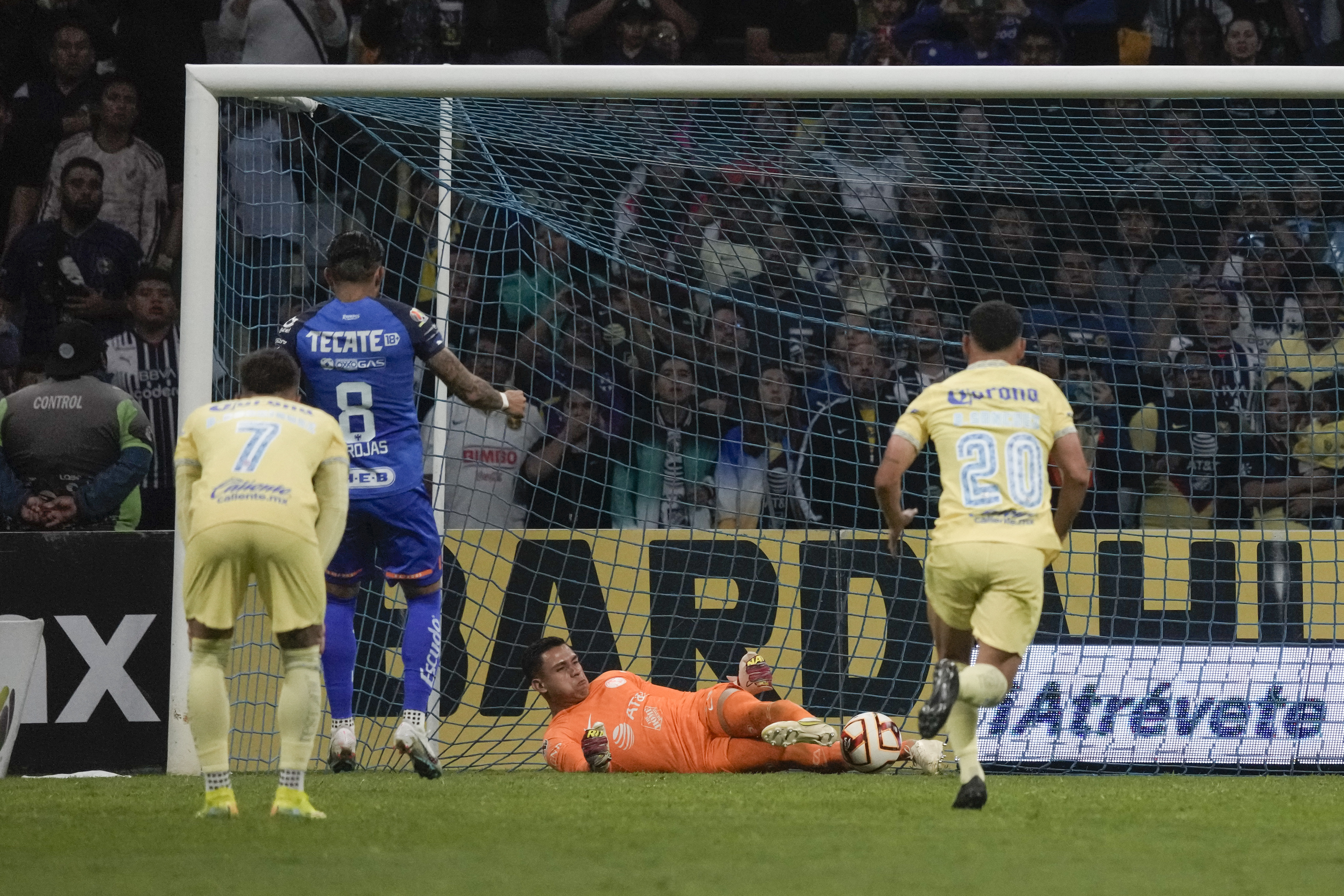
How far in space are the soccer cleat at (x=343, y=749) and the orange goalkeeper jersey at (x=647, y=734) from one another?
3.06 ft

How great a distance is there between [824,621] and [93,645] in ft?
10.7

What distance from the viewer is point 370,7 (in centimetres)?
1087

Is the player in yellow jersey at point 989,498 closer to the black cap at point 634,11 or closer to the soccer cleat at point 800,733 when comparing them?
the soccer cleat at point 800,733

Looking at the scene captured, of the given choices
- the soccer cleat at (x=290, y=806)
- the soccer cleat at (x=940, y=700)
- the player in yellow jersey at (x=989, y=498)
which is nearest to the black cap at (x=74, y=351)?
the soccer cleat at (x=290, y=806)

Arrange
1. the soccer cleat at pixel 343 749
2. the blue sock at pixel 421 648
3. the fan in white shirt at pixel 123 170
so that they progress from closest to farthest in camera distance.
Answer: the blue sock at pixel 421 648, the soccer cleat at pixel 343 749, the fan in white shirt at pixel 123 170

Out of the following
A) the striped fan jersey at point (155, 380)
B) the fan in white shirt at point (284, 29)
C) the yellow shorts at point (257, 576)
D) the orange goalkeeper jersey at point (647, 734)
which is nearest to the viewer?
the yellow shorts at point (257, 576)

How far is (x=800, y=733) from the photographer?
6.82 metres

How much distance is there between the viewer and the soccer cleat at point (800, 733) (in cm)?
681

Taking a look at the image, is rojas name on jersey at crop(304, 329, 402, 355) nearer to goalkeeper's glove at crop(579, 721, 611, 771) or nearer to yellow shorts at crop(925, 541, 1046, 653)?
goalkeeper's glove at crop(579, 721, 611, 771)

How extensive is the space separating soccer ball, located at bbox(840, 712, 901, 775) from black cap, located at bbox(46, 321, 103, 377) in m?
3.95

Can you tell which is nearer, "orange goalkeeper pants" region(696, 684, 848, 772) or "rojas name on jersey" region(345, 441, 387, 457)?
"rojas name on jersey" region(345, 441, 387, 457)

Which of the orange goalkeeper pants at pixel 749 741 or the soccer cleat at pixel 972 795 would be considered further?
the orange goalkeeper pants at pixel 749 741

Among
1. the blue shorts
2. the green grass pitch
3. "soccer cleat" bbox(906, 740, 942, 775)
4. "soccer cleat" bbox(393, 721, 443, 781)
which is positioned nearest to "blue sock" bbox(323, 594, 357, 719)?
the blue shorts

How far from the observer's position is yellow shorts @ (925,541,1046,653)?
5234mm
